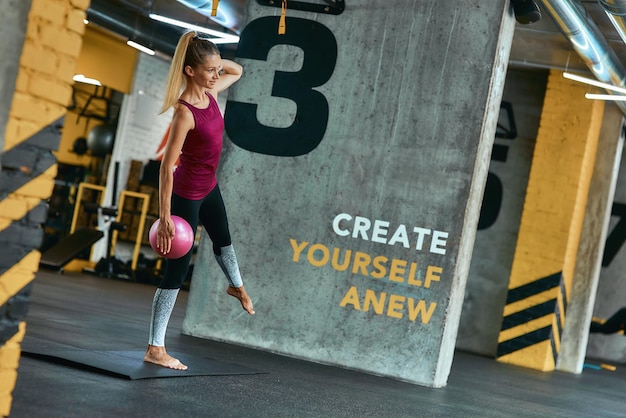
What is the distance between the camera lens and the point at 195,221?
15.7 ft

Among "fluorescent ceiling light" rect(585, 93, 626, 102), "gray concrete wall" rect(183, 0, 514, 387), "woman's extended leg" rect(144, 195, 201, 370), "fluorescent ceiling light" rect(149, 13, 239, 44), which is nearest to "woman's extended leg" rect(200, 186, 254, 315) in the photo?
"woman's extended leg" rect(144, 195, 201, 370)

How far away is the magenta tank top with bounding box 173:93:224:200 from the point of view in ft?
15.3

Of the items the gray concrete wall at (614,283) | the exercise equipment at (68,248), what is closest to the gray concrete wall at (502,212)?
the gray concrete wall at (614,283)

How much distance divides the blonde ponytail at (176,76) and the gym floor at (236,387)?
1.34 m

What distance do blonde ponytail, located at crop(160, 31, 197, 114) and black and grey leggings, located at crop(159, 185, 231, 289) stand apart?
0.50 m

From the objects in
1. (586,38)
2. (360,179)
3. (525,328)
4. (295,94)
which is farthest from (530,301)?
(295,94)

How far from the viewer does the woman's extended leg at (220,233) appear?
4.90 metres

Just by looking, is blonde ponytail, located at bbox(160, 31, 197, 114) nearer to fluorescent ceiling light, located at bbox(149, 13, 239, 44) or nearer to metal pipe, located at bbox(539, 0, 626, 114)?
metal pipe, located at bbox(539, 0, 626, 114)

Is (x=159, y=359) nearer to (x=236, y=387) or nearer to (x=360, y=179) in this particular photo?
(x=236, y=387)

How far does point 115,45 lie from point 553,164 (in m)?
7.08

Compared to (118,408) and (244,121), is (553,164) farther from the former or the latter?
(118,408)

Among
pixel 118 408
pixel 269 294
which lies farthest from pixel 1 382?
pixel 269 294

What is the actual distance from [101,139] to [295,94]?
858cm

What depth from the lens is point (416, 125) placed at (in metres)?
6.49
